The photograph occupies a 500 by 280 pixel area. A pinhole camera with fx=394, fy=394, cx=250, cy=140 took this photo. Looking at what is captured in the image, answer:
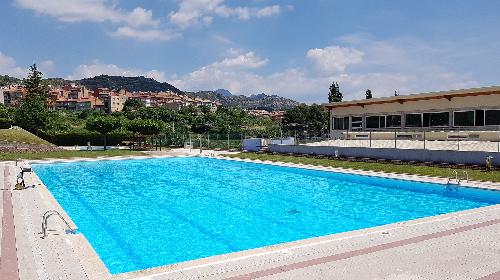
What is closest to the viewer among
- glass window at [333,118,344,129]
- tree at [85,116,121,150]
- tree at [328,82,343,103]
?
glass window at [333,118,344,129]

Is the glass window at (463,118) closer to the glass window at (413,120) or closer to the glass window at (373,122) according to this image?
the glass window at (413,120)

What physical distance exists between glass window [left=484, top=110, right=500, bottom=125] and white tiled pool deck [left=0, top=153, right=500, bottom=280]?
21.4 m

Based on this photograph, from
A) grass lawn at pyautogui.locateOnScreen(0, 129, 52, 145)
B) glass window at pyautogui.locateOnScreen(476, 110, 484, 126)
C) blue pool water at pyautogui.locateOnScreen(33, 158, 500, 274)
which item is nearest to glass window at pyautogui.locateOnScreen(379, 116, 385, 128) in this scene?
glass window at pyautogui.locateOnScreen(476, 110, 484, 126)

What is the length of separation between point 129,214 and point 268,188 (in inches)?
304

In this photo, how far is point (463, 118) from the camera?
Answer: 30.6 meters

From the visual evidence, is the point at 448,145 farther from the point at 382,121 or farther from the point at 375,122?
the point at 375,122

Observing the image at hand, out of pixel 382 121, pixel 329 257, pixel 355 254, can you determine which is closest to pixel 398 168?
pixel 382 121

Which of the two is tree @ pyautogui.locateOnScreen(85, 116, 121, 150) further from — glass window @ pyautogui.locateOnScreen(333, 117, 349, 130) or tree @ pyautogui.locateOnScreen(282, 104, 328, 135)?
tree @ pyautogui.locateOnScreen(282, 104, 328, 135)

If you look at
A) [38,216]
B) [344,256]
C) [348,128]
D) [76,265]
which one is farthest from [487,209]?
[348,128]

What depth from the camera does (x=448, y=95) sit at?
3084 centimetres

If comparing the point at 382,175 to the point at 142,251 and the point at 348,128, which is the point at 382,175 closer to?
the point at 142,251

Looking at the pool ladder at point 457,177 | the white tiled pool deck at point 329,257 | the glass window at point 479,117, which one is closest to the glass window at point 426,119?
the glass window at point 479,117

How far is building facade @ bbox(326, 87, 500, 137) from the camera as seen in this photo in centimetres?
2903

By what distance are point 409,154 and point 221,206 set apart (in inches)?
595
